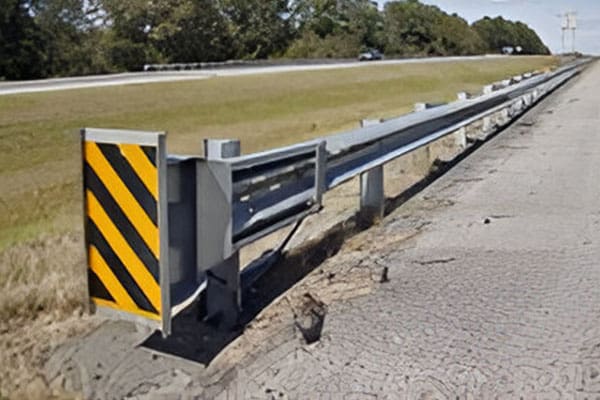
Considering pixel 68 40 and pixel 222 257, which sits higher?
pixel 68 40

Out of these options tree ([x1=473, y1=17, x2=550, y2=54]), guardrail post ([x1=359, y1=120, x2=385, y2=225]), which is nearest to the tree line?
tree ([x1=473, y1=17, x2=550, y2=54])

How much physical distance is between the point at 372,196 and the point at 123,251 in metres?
3.64

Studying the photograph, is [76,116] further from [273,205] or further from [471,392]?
[471,392]

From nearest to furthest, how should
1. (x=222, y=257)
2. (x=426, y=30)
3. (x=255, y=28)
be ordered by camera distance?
(x=222, y=257)
(x=255, y=28)
(x=426, y=30)

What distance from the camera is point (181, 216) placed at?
13.4 feet

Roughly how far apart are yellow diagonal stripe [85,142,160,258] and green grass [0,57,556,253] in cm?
107

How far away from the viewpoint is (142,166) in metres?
3.78

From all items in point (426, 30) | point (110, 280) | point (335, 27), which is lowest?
point (110, 280)

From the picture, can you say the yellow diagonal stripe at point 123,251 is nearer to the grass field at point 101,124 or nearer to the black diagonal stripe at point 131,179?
the black diagonal stripe at point 131,179

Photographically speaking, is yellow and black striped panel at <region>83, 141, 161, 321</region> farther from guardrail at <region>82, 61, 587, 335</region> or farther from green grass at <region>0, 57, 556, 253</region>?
green grass at <region>0, 57, 556, 253</region>

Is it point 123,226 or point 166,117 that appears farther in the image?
point 166,117

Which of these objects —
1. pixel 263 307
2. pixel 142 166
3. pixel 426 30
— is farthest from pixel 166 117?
pixel 426 30

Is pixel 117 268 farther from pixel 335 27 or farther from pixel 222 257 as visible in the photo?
pixel 335 27

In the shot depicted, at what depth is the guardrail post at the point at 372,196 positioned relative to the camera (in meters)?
7.06
